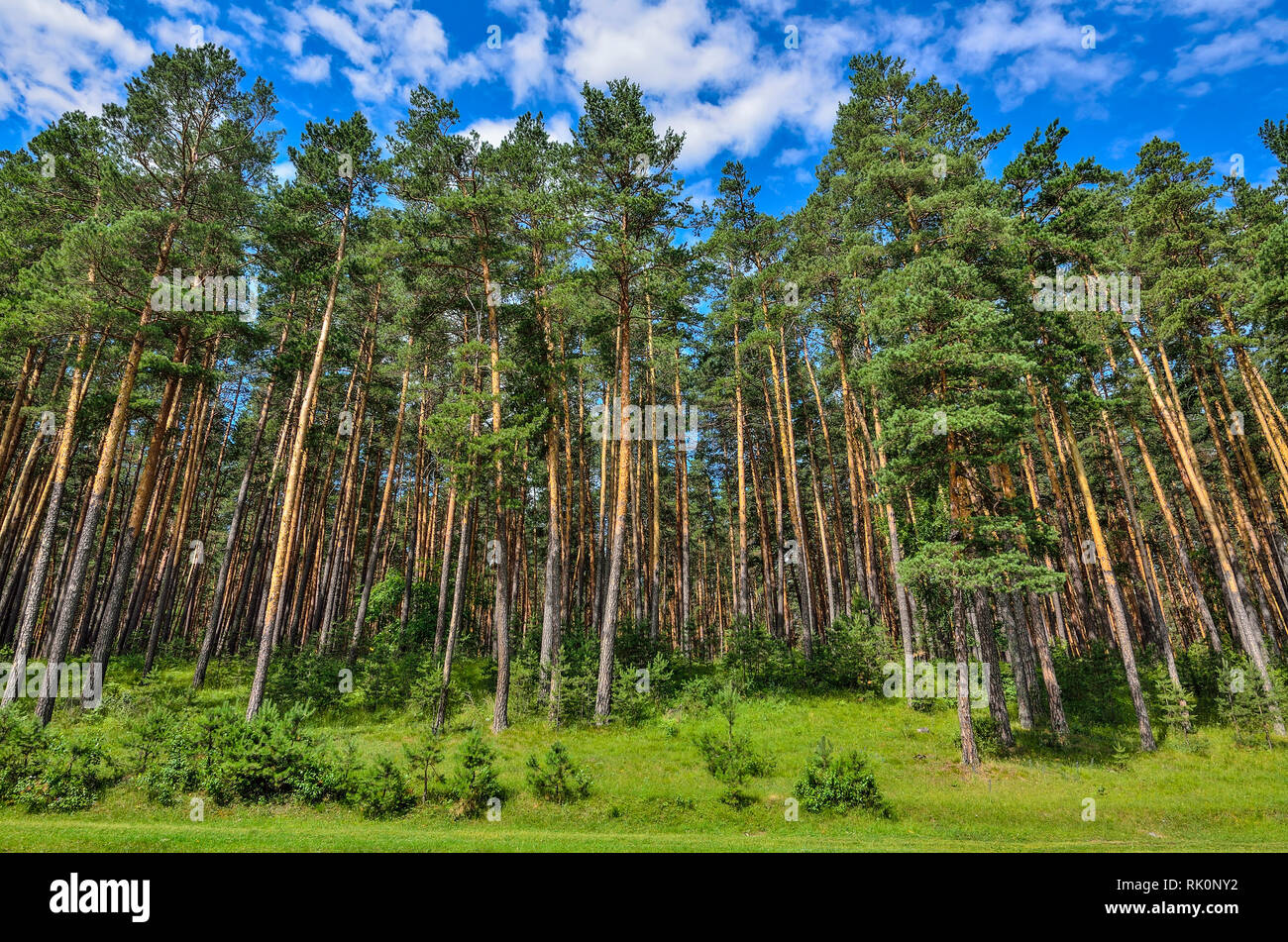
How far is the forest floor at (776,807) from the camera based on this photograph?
30.7 feet

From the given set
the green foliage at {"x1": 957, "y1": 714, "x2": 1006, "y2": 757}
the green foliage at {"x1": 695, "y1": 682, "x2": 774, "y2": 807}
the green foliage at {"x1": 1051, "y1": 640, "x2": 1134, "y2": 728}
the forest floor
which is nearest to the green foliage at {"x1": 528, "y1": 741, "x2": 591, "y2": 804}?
the forest floor

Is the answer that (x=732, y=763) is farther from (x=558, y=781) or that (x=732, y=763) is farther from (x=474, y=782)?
(x=474, y=782)

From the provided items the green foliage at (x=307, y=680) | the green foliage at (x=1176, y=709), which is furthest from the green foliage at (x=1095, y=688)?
the green foliage at (x=307, y=680)

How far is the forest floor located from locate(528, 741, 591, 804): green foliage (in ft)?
0.72

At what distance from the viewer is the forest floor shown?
935 cm

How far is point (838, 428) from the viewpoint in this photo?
31.0 m

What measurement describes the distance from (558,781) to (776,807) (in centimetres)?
494

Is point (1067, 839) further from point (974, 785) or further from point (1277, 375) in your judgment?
point (1277, 375)

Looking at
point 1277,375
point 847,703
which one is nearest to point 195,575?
point 847,703

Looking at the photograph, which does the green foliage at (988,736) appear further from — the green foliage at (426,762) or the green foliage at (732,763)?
the green foliage at (426,762)

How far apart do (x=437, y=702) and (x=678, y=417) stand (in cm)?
1713

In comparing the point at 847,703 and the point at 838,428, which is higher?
the point at 838,428

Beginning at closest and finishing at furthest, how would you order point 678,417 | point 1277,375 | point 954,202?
point 954,202
point 1277,375
point 678,417

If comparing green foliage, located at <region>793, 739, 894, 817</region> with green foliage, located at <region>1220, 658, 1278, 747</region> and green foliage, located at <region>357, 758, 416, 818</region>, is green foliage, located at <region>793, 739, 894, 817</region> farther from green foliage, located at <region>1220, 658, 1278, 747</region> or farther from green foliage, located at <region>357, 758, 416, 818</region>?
green foliage, located at <region>1220, 658, 1278, 747</region>
